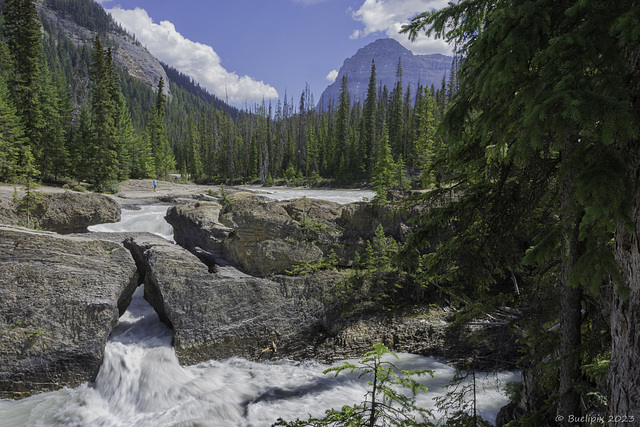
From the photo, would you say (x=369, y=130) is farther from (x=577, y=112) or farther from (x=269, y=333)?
(x=577, y=112)

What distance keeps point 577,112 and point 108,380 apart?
10441 millimetres

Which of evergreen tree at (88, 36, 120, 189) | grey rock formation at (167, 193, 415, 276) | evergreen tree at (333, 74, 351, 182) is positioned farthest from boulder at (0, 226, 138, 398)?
evergreen tree at (333, 74, 351, 182)

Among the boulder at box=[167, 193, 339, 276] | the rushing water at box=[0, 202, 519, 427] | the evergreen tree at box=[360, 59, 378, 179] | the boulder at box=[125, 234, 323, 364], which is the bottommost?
the rushing water at box=[0, 202, 519, 427]

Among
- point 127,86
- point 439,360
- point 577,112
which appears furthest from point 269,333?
point 127,86

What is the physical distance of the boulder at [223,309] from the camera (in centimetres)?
941

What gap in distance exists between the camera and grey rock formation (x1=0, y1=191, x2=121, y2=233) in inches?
492

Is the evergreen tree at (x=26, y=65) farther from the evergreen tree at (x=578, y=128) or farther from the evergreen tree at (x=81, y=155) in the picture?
the evergreen tree at (x=578, y=128)

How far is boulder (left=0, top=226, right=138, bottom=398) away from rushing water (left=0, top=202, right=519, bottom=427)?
450 millimetres

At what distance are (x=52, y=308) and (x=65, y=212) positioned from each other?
24.2ft

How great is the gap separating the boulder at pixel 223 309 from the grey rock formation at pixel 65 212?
5.63 m

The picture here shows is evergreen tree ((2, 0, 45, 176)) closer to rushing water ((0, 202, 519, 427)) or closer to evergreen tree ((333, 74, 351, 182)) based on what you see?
rushing water ((0, 202, 519, 427))

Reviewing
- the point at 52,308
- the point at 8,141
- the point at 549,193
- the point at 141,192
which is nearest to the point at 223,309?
the point at 52,308

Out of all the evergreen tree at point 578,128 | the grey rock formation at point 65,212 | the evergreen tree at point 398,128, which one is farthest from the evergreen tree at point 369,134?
the evergreen tree at point 578,128

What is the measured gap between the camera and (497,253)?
413 cm
